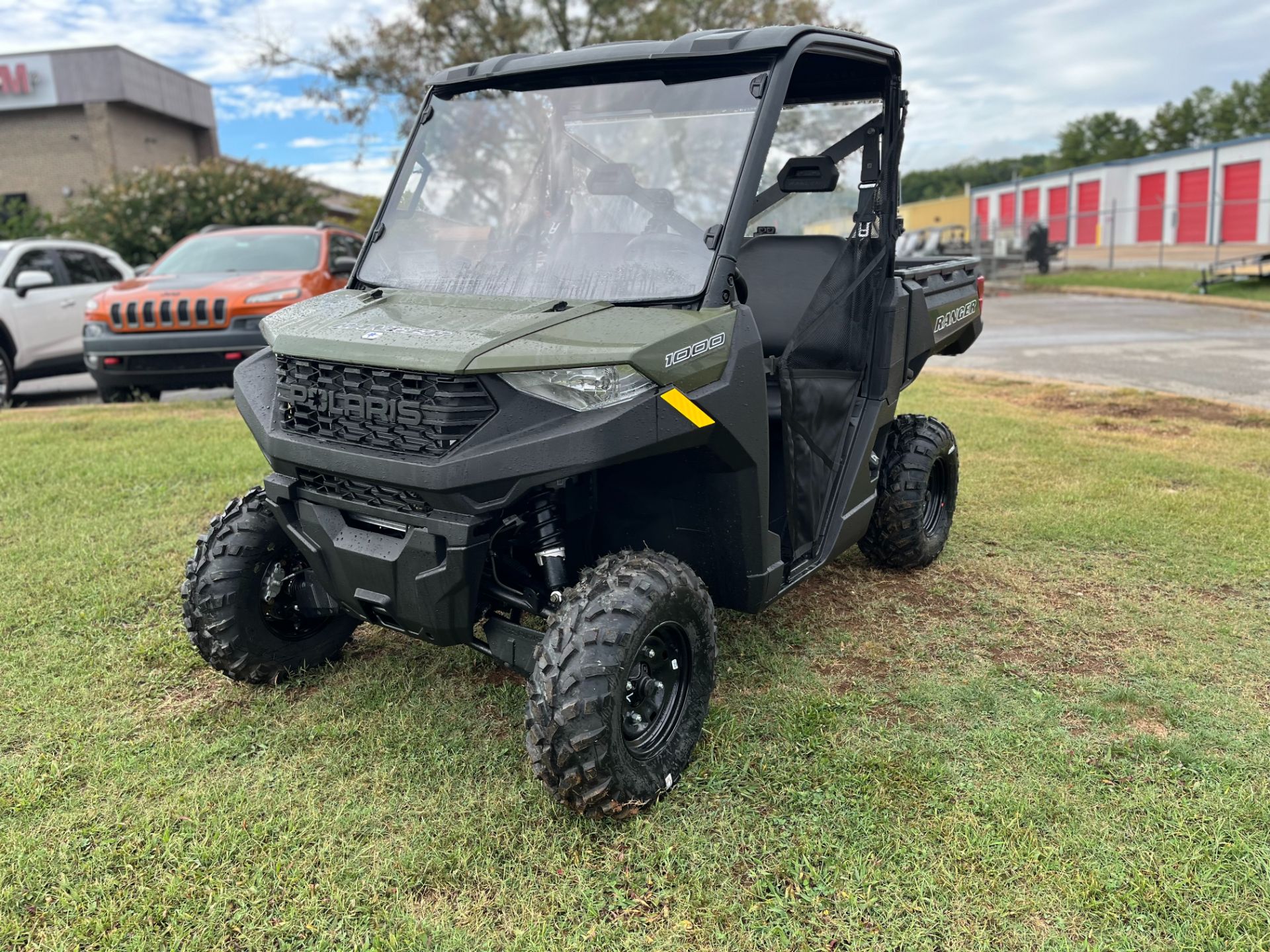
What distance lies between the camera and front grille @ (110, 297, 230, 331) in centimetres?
850

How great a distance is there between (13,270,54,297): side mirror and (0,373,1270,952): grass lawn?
246 inches

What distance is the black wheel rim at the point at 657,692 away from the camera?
293cm

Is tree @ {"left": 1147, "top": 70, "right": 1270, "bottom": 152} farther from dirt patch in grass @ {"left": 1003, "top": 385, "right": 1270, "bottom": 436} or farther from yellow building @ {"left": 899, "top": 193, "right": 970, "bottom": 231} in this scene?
dirt patch in grass @ {"left": 1003, "top": 385, "right": 1270, "bottom": 436}

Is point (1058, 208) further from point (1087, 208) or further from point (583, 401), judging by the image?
point (583, 401)

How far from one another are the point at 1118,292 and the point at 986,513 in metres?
18.6

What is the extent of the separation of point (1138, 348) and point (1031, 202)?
50175 millimetres

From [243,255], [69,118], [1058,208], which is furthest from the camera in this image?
Result: [1058,208]

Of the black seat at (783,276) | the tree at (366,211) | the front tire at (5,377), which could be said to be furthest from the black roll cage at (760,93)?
the tree at (366,211)

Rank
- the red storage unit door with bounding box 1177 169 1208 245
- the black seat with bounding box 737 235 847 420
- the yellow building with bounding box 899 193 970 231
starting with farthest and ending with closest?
the yellow building with bounding box 899 193 970 231 < the red storage unit door with bounding box 1177 169 1208 245 < the black seat with bounding box 737 235 847 420

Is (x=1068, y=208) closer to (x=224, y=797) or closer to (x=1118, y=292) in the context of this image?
(x=1118, y=292)

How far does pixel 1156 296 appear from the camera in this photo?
2033cm

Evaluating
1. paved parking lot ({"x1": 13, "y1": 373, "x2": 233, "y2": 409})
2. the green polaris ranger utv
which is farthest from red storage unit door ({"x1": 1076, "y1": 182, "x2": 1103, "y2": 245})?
the green polaris ranger utv

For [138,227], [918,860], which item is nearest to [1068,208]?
[138,227]

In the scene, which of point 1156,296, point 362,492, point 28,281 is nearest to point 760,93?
point 362,492
